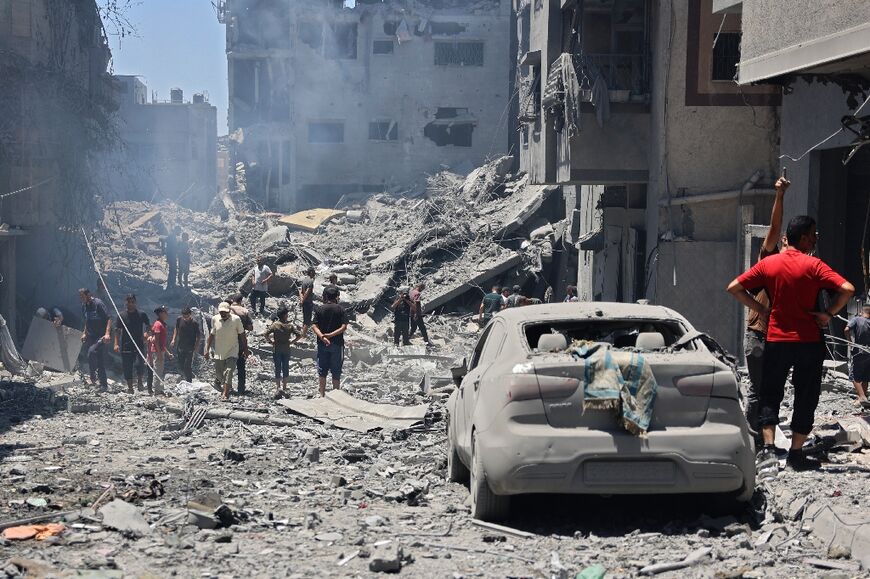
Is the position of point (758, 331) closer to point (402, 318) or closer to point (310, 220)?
point (402, 318)

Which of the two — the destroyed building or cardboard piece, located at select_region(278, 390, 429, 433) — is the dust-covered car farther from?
the destroyed building

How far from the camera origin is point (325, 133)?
54.4 m

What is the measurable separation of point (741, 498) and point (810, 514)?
47cm

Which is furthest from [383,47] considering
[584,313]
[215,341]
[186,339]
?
[584,313]

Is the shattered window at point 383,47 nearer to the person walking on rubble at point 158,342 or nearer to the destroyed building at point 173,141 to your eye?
the destroyed building at point 173,141

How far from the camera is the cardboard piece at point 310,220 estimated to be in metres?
45.7

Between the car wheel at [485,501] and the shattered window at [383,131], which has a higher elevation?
the shattered window at [383,131]

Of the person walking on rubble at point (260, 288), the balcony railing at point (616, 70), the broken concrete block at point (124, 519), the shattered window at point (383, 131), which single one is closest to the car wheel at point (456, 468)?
the broken concrete block at point (124, 519)

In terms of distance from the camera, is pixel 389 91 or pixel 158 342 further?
pixel 389 91

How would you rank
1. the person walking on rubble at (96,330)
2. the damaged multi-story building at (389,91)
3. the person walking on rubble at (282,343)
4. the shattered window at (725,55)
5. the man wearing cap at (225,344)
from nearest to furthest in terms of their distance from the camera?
1. the man wearing cap at (225,344)
2. the person walking on rubble at (282,343)
3. the person walking on rubble at (96,330)
4. the shattered window at (725,55)
5. the damaged multi-story building at (389,91)

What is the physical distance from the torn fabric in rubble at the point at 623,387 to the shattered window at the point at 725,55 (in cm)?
1406

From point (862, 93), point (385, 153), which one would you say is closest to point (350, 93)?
point (385, 153)

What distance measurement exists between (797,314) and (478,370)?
2.31 m

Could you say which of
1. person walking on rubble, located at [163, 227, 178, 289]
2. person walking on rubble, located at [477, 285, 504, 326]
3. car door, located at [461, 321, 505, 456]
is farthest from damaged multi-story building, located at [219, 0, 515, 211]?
car door, located at [461, 321, 505, 456]
